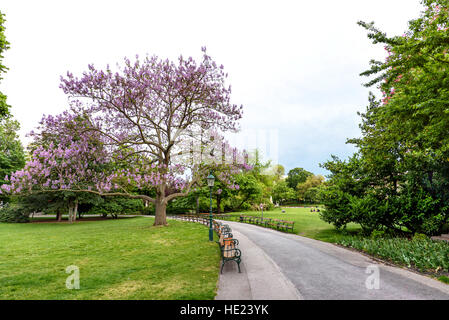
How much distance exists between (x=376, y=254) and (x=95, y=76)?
65.5 feet

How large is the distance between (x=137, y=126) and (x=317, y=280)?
1707 centimetres

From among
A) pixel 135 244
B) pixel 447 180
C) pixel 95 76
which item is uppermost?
pixel 95 76

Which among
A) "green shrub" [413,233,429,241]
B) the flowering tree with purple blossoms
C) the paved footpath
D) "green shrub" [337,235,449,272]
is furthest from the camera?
the flowering tree with purple blossoms

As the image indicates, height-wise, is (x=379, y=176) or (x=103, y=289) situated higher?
(x=379, y=176)

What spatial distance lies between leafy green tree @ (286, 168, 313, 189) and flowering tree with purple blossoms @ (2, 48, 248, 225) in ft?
227

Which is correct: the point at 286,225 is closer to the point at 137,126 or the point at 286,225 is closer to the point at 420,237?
the point at 420,237

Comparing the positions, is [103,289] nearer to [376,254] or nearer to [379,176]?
[376,254]

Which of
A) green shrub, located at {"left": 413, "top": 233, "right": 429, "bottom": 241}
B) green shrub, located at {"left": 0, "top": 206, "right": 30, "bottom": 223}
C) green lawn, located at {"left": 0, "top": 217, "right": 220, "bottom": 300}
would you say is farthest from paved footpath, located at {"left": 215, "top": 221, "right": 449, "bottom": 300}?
green shrub, located at {"left": 0, "top": 206, "right": 30, "bottom": 223}

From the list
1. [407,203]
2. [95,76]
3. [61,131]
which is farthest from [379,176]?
[61,131]

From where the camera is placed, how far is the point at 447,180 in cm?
1121

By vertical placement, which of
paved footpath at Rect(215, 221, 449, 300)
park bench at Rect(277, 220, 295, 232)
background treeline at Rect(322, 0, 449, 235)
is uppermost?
background treeline at Rect(322, 0, 449, 235)

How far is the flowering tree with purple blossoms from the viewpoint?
15.5m

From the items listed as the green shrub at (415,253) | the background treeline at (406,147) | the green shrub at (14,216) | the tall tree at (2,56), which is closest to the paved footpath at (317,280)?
the green shrub at (415,253)

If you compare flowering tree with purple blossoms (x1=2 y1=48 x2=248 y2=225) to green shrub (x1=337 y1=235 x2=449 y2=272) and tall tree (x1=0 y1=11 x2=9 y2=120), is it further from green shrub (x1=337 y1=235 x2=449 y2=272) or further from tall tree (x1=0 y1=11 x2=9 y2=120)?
green shrub (x1=337 y1=235 x2=449 y2=272)
